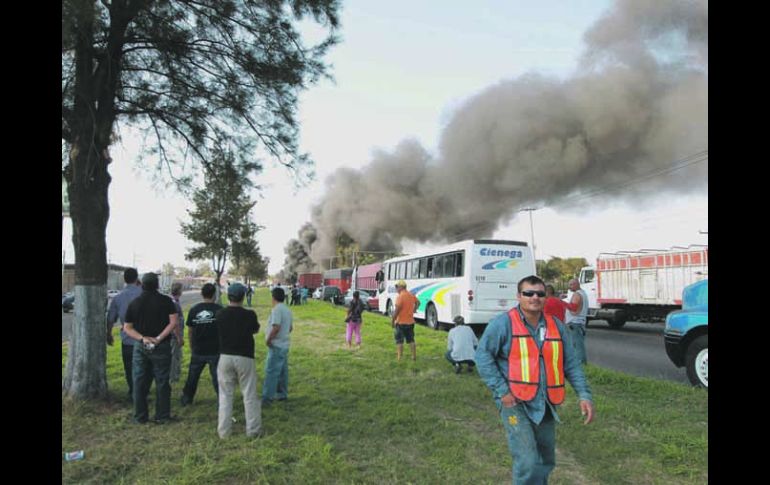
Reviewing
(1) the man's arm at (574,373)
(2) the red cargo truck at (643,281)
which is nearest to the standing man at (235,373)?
(1) the man's arm at (574,373)

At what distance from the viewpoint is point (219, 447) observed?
4.22 m

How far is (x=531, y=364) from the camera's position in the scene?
9.53ft

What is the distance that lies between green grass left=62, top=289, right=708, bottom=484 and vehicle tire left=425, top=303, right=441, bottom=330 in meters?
9.00

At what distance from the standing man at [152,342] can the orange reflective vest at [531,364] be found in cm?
352

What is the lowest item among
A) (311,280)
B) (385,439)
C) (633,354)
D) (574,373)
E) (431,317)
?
(633,354)

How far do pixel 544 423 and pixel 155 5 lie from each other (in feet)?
17.2

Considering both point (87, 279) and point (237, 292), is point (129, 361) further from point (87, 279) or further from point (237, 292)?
point (237, 292)

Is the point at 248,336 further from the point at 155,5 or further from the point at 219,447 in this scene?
the point at 155,5

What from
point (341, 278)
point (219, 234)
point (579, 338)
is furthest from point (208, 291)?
point (341, 278)

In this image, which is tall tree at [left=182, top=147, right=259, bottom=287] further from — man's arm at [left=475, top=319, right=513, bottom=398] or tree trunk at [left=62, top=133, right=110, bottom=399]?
man's arm at [left=475, top=319, right=513, bottom=398]

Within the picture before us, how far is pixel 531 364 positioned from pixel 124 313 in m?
5.07

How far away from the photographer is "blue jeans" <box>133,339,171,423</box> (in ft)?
16.1
